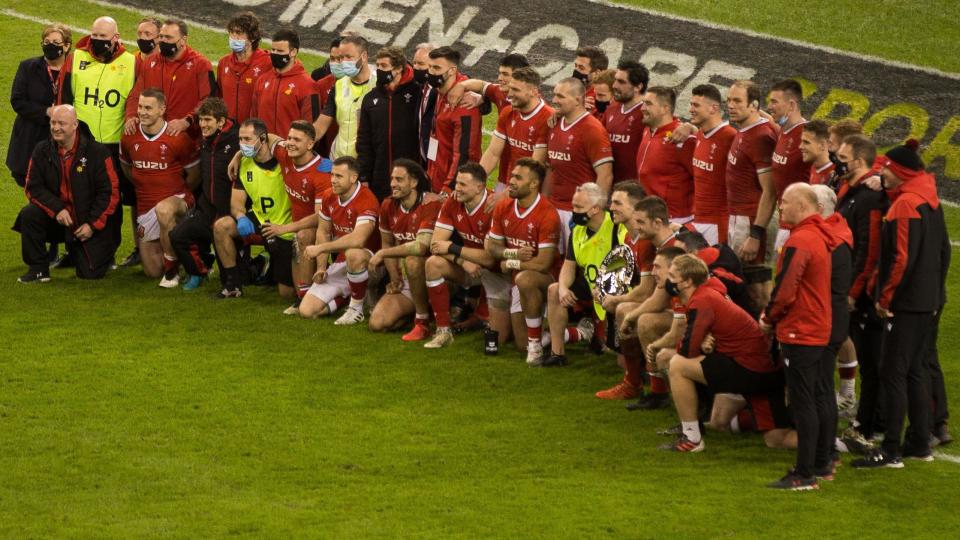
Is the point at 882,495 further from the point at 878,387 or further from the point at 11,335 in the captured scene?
the point at 11,335

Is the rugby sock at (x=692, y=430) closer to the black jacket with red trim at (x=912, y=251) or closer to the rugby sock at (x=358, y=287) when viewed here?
the black jacket with red trim at (x=912, y=251)

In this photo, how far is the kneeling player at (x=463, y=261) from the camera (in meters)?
11.3

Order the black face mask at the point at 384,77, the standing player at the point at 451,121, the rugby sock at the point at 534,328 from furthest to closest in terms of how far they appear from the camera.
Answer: the black face mask at the point at 384,77 < the standing player at the point at 451,121 < the rugby sock at the point at 534,328

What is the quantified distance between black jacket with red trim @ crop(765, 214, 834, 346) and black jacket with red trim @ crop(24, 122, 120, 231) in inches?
269

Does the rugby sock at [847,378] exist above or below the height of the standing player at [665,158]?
below

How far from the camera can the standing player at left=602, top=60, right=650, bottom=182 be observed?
37.0ft

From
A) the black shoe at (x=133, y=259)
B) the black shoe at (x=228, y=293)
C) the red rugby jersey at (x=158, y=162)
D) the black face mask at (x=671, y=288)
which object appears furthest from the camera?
the black shoe at (x=133, y=259)

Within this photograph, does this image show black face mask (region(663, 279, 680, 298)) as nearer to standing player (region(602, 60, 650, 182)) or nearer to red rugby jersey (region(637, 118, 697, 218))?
red rugby jersey (region(637, 118, 697, 218))

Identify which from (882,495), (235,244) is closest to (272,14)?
(235,244)

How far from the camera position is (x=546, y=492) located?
325 inches

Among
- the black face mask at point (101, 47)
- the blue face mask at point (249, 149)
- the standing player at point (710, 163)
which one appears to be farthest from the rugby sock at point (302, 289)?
the standing player at point (710, 163)

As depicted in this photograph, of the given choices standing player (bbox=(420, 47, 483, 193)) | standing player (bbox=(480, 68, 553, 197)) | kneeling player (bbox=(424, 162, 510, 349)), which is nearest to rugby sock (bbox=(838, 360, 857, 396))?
kneeling player (bbox=(424, 162, 510, 349))

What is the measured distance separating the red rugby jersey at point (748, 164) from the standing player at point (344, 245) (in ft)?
9.54

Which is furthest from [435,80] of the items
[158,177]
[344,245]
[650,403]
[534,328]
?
[650,403]
